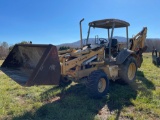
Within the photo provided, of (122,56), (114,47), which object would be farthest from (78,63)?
(114,47)

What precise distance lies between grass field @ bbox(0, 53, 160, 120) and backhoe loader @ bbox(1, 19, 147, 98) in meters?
0.47

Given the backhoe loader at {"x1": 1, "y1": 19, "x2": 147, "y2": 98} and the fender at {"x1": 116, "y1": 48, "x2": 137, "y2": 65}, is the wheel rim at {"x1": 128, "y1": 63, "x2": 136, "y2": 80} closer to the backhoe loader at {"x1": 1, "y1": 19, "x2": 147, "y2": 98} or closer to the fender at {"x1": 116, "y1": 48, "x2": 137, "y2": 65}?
the backhoe loader at {"x1": 1, "y1": 19, "x2": 147, "y2": 98}

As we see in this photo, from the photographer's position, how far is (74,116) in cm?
500

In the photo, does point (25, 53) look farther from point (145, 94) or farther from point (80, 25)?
point (145, 94)

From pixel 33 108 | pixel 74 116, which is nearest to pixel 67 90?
pixel 33 108

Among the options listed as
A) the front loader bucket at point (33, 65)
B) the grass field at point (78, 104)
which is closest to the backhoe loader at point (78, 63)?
the front loader bucket at point (33, 65)

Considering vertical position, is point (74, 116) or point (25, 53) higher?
point (25, 53)

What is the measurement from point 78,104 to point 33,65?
1761mm

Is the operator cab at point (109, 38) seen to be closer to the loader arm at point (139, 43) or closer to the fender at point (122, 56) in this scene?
the fender at point (122, 56)

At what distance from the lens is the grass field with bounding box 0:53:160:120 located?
5121 mm

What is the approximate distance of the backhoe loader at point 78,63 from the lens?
208 inches

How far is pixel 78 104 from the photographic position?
589 centimetres

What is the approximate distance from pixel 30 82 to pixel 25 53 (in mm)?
1806

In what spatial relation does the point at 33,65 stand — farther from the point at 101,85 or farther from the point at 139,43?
the point at 139,43
